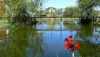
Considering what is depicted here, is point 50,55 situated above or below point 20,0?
below

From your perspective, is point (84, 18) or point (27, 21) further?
point (84, 18)

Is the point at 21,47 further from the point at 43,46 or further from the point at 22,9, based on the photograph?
the point at 22,9

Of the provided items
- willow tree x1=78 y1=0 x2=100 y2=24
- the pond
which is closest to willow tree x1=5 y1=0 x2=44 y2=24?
willow tree x1=78 y1=0 x2=100 y2=24

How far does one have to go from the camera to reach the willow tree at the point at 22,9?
46831mm

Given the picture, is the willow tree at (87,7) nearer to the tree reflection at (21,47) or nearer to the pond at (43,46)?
the pond at (43,46)

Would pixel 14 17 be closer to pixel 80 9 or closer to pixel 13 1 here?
pixel 13 1

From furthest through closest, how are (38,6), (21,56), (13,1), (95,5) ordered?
(95,5) < (38,6) < (13,1) < (21,56)

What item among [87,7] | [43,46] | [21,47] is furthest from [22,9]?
[21,47]

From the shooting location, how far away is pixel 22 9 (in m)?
50.4

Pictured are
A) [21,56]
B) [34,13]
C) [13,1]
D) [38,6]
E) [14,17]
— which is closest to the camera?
[21,56]

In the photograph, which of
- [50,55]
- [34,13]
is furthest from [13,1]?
[50,55]

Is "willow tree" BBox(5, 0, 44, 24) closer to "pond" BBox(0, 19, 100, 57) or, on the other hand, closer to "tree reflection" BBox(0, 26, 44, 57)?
"pond" BBox(0, 19, 100, 57)

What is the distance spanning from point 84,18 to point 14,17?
2151 cm

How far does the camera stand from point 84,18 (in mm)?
63594
